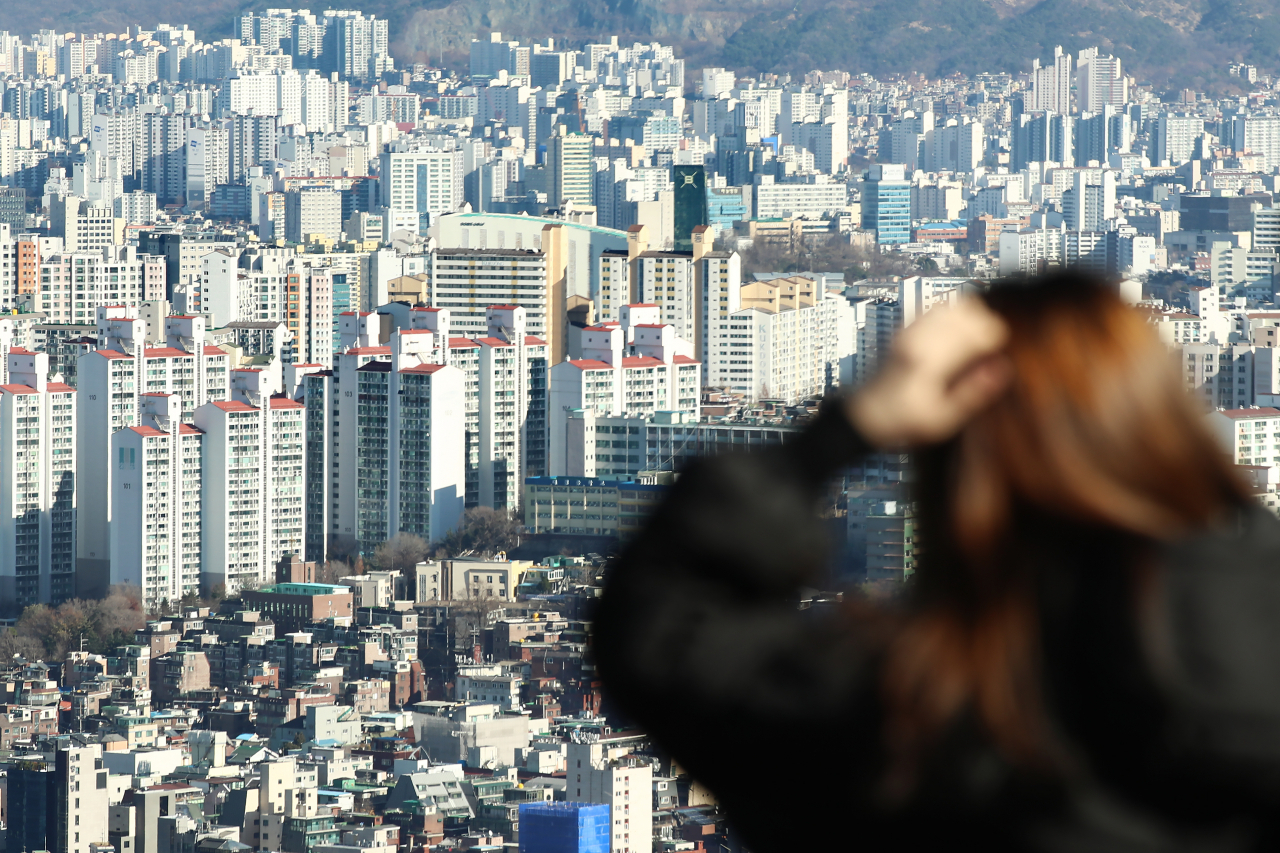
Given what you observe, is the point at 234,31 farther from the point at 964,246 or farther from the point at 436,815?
the point at 436,815

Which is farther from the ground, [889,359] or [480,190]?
[480,190]

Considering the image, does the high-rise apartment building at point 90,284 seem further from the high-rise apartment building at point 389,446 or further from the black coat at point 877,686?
the black coat at point 877,686

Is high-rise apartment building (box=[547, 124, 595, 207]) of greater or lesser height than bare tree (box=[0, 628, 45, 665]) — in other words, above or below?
above

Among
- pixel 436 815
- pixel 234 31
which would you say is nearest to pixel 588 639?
pixel 436 815

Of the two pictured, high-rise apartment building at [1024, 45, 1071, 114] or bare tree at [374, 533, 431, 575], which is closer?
bare tree at [374, 533, 431, 575]

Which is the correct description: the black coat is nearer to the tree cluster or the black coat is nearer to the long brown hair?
the long brown hair

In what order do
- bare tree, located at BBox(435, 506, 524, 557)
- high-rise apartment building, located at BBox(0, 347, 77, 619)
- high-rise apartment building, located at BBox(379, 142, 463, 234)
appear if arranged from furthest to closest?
high-rise apartment building, located at BBox(379, 142, 463, 234)
bare tree, located at BBox(435, 506, 524, 557)
high-rise apartment building, located at BBox(0, 347, 77, 619)

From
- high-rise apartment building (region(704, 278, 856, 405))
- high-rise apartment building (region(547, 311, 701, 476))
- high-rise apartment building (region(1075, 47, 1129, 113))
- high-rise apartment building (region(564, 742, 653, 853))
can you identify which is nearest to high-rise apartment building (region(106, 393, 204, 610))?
high-rise apartment building (region(547, 311, 701, 476))
